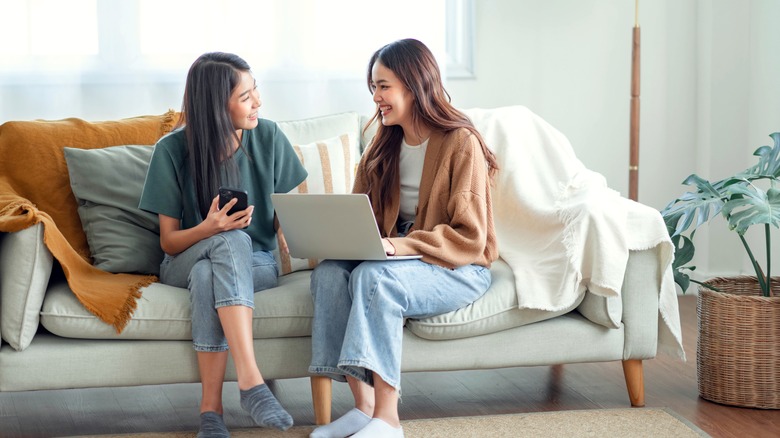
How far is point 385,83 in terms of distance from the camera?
2.37 meters

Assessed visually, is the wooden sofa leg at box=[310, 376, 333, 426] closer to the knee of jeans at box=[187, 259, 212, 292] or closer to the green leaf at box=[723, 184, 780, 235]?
the knee of jeans at box=[187, 259, 212, 292]

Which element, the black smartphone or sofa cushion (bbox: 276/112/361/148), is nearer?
the black smartphone

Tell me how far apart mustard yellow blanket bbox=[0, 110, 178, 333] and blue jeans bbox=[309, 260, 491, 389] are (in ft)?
1.51

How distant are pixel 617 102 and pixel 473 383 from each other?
1579 millimetres

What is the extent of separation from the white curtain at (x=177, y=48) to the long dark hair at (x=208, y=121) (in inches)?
41.2

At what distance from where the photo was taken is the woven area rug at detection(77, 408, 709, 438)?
2254mm

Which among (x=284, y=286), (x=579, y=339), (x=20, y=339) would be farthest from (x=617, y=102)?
(x=20, y=339)

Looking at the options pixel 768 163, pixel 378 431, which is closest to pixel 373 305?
pixel 378 431

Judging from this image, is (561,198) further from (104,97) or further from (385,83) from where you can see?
(104,97)

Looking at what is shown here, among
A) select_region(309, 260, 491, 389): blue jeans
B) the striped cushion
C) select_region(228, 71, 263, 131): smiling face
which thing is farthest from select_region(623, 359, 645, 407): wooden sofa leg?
select_region(228, 71, 263, 131): smiling face

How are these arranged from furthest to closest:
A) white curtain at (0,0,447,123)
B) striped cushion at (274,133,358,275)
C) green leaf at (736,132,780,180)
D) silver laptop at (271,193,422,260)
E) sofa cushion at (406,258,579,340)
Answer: white curtain at (0,0,447,123)
striped cushion at (274,133,358,275)
green leaf at (736,132,780,180)
sofa cushion at (406,258,579,340)
silver laptop at (271,193,422,260)

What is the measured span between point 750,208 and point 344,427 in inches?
45.6

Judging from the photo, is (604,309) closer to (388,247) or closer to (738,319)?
(738,319)

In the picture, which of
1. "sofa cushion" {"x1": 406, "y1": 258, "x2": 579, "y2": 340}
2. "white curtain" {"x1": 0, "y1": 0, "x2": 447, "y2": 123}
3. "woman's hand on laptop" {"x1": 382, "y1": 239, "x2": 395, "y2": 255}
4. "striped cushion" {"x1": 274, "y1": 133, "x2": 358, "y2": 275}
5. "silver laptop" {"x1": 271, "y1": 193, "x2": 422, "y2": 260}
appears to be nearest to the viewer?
"silver laptop" {"x1": 271, "y1": 193, "x2": 422, "y2": 260}
